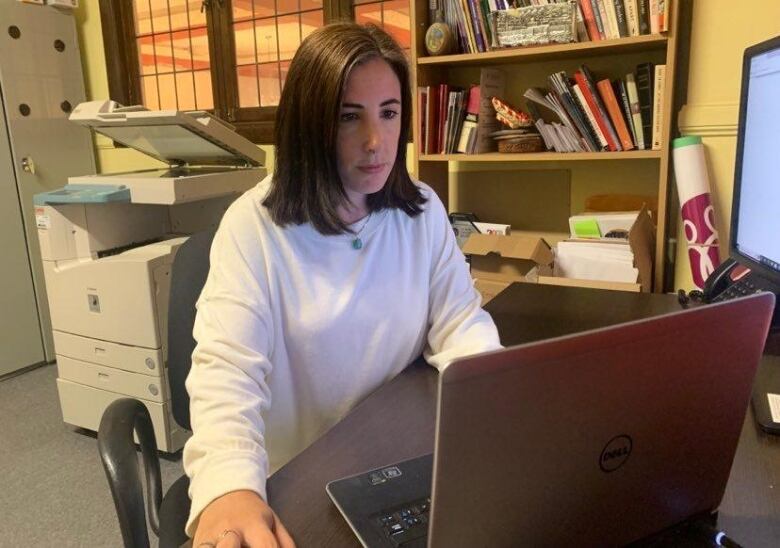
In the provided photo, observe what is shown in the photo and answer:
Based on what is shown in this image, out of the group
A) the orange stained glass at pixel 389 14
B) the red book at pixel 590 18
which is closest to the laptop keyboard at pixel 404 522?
the red book at pixel 590 18

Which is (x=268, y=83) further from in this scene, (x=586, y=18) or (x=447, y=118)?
(x=586, y=18)

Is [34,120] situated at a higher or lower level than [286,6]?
lower

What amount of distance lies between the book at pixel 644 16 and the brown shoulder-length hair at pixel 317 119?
3.81 feet

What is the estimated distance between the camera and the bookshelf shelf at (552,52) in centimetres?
192

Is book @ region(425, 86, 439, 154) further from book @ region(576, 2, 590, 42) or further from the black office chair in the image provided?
the black office chair

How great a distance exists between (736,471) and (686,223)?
4.52 feet

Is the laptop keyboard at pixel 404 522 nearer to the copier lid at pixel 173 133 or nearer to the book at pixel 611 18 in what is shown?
the copier lid at pixel 173 133

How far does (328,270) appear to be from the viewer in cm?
107

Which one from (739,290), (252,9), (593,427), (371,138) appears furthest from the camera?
(252,9)

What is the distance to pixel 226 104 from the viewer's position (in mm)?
3135

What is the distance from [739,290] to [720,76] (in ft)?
3.46

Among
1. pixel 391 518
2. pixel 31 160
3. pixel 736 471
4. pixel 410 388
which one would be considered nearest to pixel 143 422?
pixel 410 388

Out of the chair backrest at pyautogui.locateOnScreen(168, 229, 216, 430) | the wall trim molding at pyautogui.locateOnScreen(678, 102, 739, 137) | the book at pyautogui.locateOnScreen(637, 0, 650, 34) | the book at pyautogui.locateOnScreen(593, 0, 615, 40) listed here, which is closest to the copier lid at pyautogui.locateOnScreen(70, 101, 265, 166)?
the chair backrest at pyautogui.locateOnScreen(168, 229, 216, 430)

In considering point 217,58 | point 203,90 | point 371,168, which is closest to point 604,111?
point 371,168
